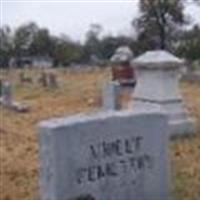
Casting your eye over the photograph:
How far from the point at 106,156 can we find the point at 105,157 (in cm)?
1

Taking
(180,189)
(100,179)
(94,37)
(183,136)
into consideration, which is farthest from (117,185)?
(94,37)

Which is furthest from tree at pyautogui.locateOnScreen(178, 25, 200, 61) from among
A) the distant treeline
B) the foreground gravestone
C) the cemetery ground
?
the foreground gravestone

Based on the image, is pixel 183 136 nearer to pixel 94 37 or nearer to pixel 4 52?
pixel 4 52

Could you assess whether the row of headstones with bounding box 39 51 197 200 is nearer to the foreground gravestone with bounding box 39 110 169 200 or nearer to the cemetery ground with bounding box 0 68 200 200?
the foreground gravestone with bounding box 39 110 169 200

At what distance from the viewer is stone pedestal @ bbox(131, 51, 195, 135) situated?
34.1 ft

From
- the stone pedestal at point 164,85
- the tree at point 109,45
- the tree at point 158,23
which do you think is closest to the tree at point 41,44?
the tree at point 109,45

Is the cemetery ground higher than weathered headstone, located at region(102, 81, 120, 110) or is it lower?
lower

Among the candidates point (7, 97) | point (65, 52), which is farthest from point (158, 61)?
point (65, 52)

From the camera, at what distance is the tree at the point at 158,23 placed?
143 ft

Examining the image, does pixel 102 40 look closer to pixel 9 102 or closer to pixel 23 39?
pixel 23 39

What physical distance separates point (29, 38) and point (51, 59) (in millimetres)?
Answer: 3084

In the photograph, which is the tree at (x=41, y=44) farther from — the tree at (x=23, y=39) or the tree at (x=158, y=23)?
the tree at (x=158, y=23)

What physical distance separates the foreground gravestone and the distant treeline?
37.6 m

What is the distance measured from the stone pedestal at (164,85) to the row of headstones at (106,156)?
16.1 feet
